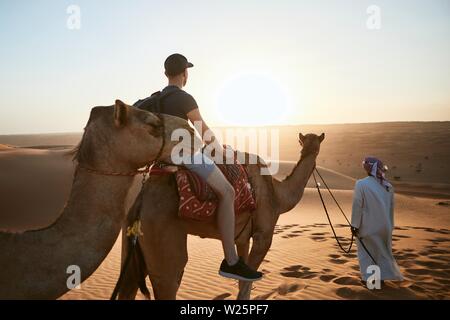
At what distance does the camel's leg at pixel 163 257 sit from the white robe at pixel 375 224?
165 inches

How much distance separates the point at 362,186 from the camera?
22.1ft

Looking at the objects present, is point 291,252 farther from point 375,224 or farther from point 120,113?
point 120,113

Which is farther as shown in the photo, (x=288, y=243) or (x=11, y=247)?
(x=288, y=243)

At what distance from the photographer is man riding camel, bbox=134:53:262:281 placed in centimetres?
344

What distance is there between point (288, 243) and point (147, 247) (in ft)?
27.9

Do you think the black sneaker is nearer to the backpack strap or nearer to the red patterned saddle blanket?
the red patterned saddle blanket

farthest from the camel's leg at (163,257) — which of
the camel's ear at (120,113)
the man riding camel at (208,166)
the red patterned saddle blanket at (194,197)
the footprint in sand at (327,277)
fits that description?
the footprint in sand at (327,277)

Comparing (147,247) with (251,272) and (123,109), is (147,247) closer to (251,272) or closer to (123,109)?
(251,272)

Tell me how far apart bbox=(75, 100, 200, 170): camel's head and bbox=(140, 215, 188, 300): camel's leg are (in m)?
1.48

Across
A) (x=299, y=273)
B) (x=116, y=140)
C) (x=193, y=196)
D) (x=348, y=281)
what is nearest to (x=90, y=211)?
(x=116, y=140)

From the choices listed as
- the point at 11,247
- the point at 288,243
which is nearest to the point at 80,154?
the point at 11,247

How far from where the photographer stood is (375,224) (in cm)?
664
